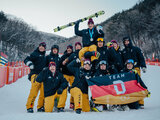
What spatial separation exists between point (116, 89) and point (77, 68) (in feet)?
4.57

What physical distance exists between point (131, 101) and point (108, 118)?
1.46 meters

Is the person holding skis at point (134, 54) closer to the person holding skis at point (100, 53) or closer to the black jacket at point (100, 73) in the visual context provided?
the person holding skis at point (100, 53)

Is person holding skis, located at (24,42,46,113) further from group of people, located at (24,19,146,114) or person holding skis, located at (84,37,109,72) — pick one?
person holding skis, located at (84,37,109,72)

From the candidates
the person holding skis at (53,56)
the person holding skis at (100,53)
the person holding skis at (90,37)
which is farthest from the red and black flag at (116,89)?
the person holding skis at (53,56)

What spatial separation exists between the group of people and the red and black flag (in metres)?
0.26

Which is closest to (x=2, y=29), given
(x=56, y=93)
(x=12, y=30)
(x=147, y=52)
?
(x=12, y=30)

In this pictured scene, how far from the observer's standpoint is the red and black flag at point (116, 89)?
13.7 ft

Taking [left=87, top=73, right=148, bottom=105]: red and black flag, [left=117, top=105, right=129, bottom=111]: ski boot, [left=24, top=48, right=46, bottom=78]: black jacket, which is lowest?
[left=117, top=105, right=129, bottom=111]: ski boot

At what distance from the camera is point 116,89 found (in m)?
4.23

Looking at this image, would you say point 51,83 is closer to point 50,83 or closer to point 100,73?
point 50,83

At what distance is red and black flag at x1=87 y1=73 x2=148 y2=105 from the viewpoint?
417 centimetres


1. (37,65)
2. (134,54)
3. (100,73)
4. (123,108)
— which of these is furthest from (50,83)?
(134,54)

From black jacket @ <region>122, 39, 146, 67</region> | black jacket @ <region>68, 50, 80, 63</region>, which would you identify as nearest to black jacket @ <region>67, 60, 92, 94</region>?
black jacket @ <region>68, 50, 80, 63</region>

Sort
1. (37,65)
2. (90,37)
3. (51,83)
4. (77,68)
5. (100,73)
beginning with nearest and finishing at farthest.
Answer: (51,83) → (100,73) → (77,68) → (37,65) → (90,37)
